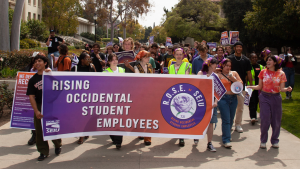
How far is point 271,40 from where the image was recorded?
28922mm

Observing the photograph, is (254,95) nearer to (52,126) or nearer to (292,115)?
(292,115)

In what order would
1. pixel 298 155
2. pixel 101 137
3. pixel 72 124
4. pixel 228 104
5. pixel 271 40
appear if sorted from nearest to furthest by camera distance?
pixel 72 124 < pixel 298 155 < pixel 228 104 < pixel 101 137 < pixel 271 40

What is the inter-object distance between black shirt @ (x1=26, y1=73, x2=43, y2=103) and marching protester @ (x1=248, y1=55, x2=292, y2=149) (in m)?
4.13

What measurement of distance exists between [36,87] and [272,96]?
4309 mm

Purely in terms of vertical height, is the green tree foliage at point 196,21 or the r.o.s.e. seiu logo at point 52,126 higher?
the green tree foliage at point 196,21

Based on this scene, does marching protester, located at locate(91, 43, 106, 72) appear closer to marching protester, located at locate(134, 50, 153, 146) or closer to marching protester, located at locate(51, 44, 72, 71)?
marching protester, located at locate(51, 44, 72, 71)

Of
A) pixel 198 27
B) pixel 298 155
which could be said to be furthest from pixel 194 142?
pixel 198 27

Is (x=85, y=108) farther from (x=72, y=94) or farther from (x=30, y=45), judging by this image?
(x=30, y=45)

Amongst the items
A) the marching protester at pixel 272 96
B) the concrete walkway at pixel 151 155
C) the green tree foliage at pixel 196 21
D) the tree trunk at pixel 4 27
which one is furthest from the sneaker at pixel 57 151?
the green tree foliage at pixel 196 21

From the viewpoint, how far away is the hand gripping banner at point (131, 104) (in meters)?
4.99

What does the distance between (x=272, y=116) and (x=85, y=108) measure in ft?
11.7

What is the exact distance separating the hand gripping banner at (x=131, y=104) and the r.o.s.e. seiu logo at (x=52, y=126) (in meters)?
0.03

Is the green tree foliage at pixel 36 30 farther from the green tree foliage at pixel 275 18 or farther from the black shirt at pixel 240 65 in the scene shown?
the black shirt at pixel 240 65

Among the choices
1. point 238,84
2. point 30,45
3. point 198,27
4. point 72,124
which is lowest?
point 72,124
